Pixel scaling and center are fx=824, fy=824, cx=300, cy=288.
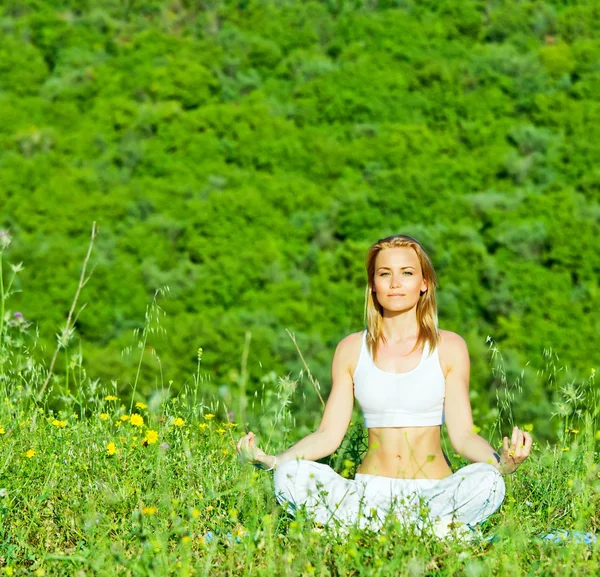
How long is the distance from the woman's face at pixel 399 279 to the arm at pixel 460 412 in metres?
0.19

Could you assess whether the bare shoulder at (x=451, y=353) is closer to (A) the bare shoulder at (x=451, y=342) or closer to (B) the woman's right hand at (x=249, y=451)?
(A) the bare shoulder at (x=451, y=342)

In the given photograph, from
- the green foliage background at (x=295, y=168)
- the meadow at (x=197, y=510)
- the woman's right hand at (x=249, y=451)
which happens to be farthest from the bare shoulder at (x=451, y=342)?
the green foliage background at (x=295, y=168)

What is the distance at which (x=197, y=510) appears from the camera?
2.22 meters

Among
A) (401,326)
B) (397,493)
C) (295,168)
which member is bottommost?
(295,168)

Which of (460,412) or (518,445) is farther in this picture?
(460,412)

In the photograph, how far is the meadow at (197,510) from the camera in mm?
2277

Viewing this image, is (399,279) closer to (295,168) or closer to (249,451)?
(249,451)

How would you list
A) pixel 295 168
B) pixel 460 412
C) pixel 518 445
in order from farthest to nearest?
pixel 295 168 → pixel 460 412 → pixel 518 445

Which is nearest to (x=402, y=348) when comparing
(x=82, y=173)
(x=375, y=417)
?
(x=375, y=417)

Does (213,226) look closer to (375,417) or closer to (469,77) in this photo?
(469,77)

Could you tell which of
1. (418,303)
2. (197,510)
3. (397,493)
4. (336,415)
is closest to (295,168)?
(418,303)

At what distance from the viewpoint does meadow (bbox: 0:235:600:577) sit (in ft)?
7.47

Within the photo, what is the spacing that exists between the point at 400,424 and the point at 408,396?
10cm

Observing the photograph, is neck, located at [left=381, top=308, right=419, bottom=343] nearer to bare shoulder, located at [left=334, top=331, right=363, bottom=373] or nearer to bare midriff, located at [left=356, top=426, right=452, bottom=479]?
bare shoulder, located at [left=334, top=331, right=363, bottom=373]
